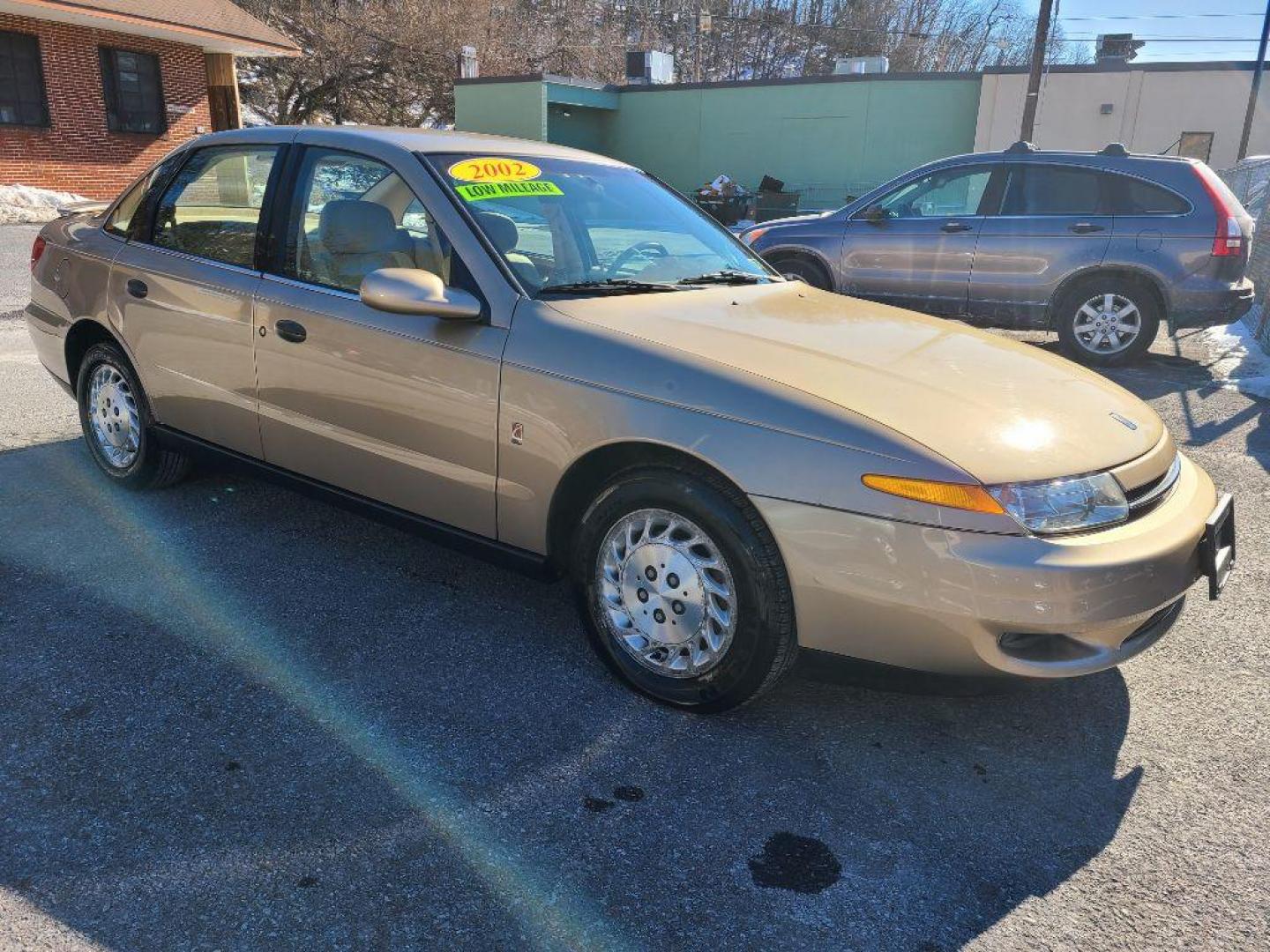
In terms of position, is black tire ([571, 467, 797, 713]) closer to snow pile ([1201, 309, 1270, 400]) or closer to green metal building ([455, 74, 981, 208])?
snow pile ([1201, 309, 1270, 400])

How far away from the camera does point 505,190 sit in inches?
140

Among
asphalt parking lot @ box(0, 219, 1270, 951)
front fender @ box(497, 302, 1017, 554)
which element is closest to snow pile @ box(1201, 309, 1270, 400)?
asphalt parking lot @ box(0, 219, 1270, 951)

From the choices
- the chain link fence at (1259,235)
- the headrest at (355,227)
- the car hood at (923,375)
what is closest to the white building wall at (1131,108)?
the chain link fence at (1259,235)

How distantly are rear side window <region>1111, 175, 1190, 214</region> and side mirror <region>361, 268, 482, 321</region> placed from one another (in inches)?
278

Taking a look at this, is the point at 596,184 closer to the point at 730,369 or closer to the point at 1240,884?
the point at 730,369

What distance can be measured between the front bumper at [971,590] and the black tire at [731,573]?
0.06 meters

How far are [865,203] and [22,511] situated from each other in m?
7.39

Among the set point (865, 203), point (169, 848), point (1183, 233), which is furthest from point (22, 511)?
point (1183, 233)

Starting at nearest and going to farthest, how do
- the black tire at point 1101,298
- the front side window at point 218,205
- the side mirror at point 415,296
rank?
the side mirror at point 415,296 < the front side window at point 218,205 < the black tire at point 1101,298

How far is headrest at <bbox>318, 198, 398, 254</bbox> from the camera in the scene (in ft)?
11.4

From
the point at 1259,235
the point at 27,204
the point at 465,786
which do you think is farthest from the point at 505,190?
the point at 27,204

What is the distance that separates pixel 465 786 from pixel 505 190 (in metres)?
2.08

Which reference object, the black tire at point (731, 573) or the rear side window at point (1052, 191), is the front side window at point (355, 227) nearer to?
the black tire at point (731, 573)

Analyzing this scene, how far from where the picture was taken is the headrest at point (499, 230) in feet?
10.9
